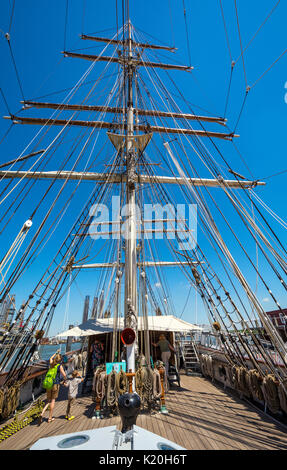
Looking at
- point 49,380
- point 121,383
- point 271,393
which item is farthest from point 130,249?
point 271,393

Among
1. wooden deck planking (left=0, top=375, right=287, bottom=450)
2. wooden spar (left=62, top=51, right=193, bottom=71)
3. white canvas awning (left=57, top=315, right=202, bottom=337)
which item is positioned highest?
A: wooden spar (left=62, top=51, right=193, bottom=71)

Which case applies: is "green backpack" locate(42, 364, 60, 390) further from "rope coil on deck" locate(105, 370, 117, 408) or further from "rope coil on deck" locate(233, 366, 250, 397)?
"rope coil on deck" locate(233, 366, 250, 397)

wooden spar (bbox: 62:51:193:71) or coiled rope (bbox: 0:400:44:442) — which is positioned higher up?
wooden spar (bbox: 62:51:193:71)

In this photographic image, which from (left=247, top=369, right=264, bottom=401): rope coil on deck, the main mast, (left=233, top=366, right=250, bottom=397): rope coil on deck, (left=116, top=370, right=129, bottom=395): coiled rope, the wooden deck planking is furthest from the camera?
the main mast

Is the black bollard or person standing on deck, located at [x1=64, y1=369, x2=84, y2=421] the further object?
person standing on deck, located at [x1=64, y1=369, x2=84, y2=421]

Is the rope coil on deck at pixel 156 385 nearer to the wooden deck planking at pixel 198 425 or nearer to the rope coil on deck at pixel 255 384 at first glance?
the wooden deck planking at pixel 198 425

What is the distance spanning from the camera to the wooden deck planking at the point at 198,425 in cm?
350

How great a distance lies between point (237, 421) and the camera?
4.35m

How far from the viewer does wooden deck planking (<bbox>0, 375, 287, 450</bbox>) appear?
3504 mm

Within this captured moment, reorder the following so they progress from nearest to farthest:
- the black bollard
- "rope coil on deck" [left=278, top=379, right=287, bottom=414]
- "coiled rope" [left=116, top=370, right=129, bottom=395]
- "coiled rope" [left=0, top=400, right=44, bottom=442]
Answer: the black bollard → "coiled rope" [left=0, top=400, right=44, bottom=442] → "rope coil on deck" [left=278, top=379, right=287, bottom=414] → "coiled rope" [left=116, top=370, right=129, bottom=395]

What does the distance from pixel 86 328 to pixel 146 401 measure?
12.0 ft

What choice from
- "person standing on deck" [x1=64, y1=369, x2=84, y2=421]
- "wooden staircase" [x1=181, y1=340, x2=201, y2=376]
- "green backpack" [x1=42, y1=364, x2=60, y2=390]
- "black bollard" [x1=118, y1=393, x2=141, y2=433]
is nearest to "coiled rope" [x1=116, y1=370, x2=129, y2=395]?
"person standing on deck" [x1=64, y1=369, x2=84, y2=421]
